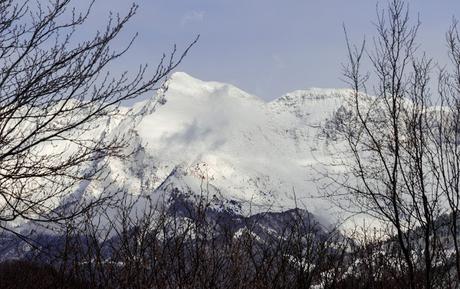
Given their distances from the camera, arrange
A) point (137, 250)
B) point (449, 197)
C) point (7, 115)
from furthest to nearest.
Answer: point (449, 197), point (137, 250), point (7, 115)

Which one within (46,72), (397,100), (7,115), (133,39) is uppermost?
(397,100)

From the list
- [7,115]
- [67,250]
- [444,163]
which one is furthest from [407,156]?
[7,115]

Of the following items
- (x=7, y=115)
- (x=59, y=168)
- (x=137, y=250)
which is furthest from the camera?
(x=137, y=250)

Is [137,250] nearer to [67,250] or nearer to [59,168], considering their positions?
[67,250]

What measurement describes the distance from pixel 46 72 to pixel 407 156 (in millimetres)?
5984

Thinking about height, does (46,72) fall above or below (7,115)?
above

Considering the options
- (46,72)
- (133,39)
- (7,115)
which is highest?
(133,39)

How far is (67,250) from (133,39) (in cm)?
259

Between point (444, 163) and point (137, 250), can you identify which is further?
point (444, 163)

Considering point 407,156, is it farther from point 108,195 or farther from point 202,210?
point 108,195

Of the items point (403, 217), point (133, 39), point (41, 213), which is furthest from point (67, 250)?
point (403, 217)

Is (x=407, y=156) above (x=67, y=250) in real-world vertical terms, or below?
above

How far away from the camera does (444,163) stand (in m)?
9.74

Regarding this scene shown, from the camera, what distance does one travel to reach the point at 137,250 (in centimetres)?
712
